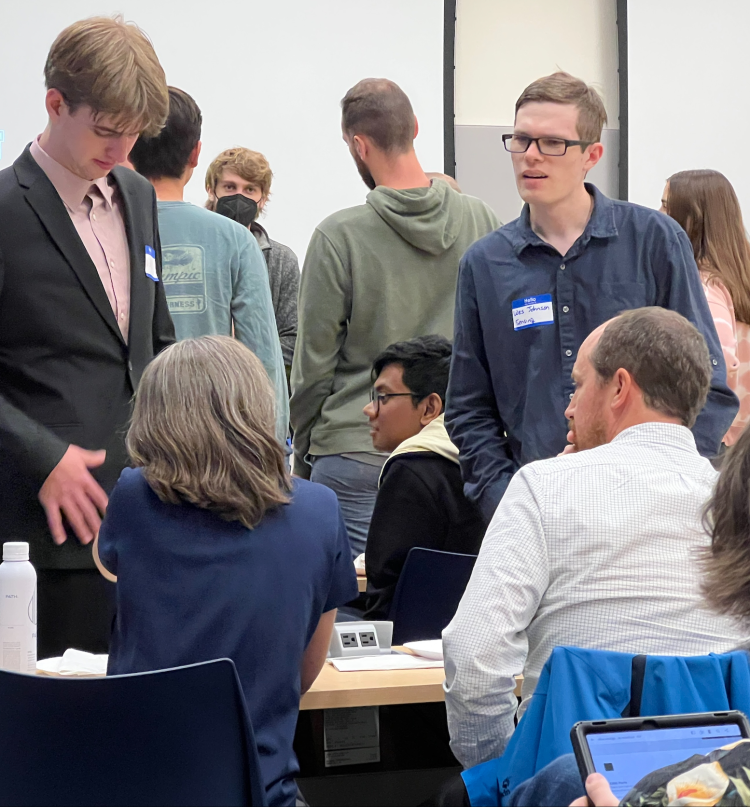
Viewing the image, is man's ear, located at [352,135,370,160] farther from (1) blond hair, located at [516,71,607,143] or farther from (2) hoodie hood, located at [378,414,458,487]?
(2) hoodie hood, located at [378,414,458,487]

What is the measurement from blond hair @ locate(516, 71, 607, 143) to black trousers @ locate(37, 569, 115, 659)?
5.07 ft

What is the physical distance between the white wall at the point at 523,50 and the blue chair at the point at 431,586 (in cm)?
459

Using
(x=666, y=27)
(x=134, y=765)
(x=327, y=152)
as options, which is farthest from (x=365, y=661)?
(x=666, y=27)

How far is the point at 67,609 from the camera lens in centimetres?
218

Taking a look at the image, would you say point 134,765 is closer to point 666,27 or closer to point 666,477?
point 666,477

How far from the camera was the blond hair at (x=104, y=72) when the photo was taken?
211cm

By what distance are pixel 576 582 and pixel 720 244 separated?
2.17 metres

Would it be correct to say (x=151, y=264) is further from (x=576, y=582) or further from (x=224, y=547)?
(x=576, y=582)

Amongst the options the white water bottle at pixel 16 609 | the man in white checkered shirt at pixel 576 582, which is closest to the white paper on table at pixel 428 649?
the man in white checkered shirt at pixel 576 582

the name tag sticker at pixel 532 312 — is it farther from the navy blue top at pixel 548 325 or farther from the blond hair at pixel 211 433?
the blond hair at pixel 211 433

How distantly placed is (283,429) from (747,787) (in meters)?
2.13

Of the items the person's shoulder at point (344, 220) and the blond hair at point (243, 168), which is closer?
the person's shoulder at point (344, 220)

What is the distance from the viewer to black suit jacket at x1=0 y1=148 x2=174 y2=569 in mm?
2145

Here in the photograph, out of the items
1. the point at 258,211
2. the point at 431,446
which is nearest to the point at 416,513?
the point at 431,446
